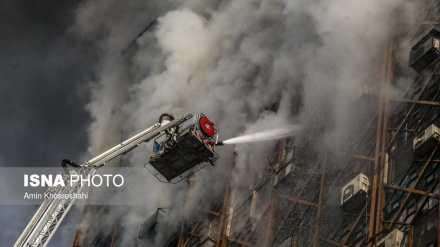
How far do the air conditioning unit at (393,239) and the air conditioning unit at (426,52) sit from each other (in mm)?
4045

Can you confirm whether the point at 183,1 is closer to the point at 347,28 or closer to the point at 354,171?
the point at 347,28

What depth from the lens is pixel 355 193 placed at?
15469 mm

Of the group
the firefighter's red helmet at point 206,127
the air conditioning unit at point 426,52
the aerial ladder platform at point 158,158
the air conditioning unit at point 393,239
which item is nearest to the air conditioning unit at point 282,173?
the aerial ladder platform at point 158,158

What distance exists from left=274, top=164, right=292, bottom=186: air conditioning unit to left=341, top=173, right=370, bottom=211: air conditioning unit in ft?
9.32

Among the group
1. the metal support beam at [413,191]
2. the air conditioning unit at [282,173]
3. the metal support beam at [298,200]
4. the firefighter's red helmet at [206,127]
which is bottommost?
the metal support beam at [413,191]

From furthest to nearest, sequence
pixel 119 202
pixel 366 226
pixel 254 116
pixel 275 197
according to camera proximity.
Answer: pixel 119 202 → pixel 254 116 → pixel 275 197 → pixel 366 226

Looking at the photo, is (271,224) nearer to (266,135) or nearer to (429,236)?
(266,135)

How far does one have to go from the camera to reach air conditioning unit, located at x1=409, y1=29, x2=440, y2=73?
16.1 metres

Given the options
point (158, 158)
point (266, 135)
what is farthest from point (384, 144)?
point (158, 158)

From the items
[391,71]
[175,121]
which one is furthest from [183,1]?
[391,71]

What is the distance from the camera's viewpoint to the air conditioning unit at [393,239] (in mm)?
13828

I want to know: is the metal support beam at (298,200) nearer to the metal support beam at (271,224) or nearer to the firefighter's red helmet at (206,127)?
the metal support beam at (271,224)

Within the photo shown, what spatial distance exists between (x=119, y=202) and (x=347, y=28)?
33.7 feet

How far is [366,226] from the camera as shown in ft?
50.8
